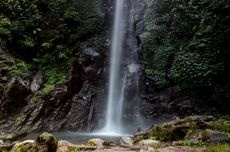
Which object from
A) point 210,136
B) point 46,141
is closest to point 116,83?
point 210,136

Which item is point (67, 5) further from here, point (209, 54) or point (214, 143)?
point (214, 143)

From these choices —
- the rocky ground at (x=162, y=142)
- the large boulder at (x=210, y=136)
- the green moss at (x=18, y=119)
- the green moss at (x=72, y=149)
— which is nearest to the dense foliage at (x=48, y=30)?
the green moss at (x=18, y=119)

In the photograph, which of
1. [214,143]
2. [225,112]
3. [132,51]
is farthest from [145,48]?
[214,143]

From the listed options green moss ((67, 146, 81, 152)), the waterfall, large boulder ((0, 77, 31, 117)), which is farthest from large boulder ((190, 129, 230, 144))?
large boulder ((0, 77, 31, 117))

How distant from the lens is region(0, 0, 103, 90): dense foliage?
57.4 feet

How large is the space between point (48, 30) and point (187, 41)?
8.11m

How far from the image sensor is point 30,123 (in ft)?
49.3

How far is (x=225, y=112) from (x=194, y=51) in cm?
332

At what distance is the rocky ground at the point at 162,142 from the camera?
653 centimetres

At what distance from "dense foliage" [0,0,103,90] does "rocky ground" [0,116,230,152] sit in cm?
630

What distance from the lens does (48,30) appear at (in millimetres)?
19016

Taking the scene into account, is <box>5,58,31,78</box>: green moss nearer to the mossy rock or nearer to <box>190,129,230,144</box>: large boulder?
<box>190,129,230,144</box>: large boulder

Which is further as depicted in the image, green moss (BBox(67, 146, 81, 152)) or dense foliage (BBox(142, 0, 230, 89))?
dense foliage (BBox(142, 0, 230, 89))

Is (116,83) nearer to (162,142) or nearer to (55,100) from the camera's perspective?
(55,100)
